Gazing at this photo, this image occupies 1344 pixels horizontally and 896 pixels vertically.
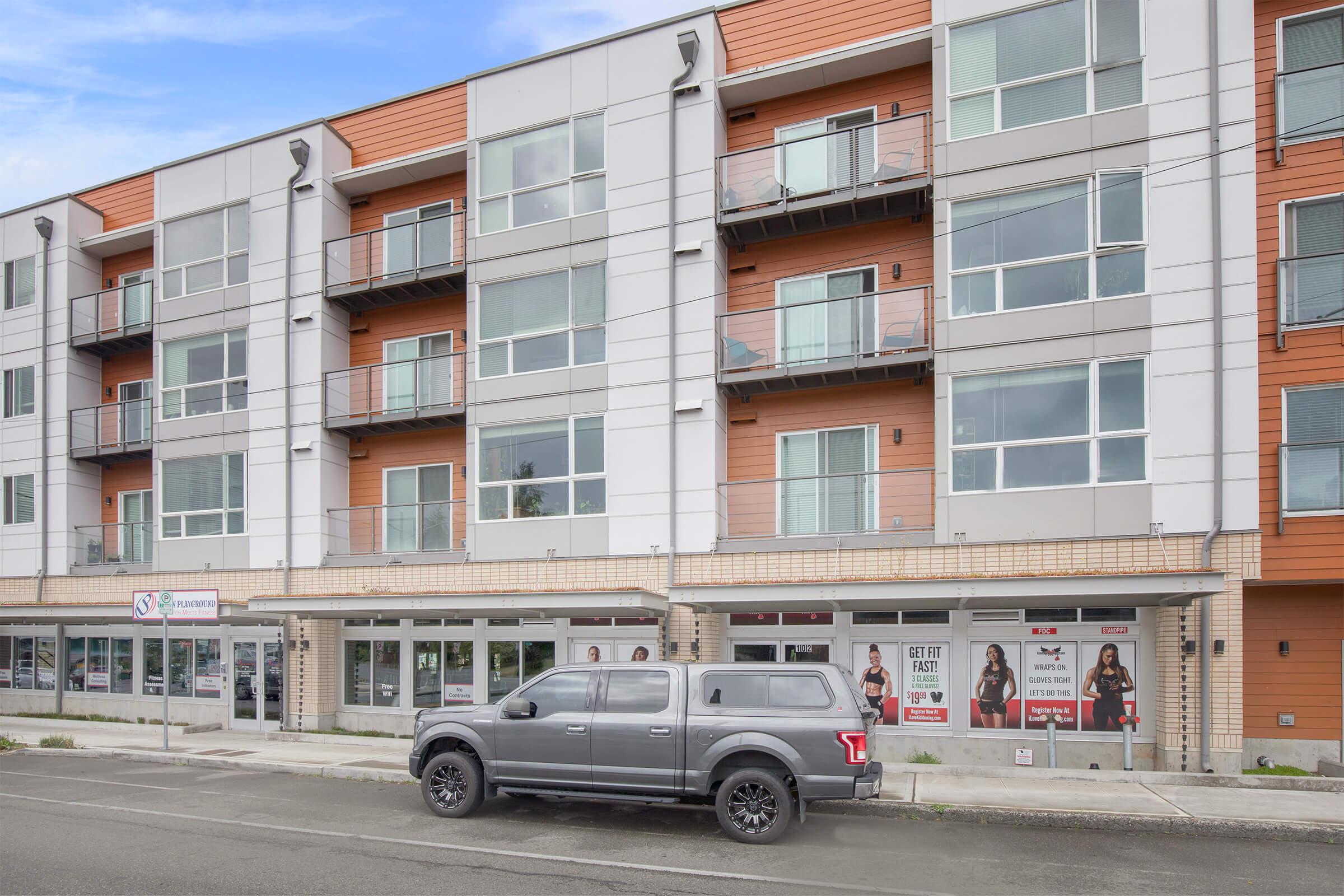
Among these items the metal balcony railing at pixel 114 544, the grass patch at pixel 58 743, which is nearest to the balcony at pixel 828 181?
the grass patch at pixel 58 743

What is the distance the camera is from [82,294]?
2283 cm

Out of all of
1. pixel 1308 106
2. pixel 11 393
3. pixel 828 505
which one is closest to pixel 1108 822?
pixel 828 505

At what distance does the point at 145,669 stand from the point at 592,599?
13.0m

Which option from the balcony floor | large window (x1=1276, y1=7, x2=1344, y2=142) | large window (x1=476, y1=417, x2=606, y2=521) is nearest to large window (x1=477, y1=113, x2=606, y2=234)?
the balcony floor

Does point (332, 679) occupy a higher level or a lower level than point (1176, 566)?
lower

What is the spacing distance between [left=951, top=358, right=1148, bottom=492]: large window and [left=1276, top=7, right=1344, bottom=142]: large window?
406cm

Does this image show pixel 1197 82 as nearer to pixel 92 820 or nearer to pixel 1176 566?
pixel 1176 566

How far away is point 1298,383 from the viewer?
1285cm

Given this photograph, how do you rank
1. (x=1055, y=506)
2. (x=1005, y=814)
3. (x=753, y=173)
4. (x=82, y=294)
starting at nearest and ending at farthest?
(x=1005, y=814) → (x=1055, y=506) → (x=753, y=173) → (x=82, y=294)

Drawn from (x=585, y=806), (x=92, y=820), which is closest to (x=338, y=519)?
(x=92, y=820)

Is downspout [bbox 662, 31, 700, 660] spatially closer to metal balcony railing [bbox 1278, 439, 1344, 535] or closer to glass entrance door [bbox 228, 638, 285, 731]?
metal balcony railing [bbox 1278, 439, 1344, 535]

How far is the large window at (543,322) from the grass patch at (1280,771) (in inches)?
451

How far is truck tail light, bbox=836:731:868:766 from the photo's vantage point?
9.34 metres

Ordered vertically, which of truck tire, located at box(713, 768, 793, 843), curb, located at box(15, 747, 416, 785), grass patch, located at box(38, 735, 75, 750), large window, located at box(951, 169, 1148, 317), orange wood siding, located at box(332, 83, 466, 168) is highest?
orange wood siding, located at box(332, 83, 466, 168)
